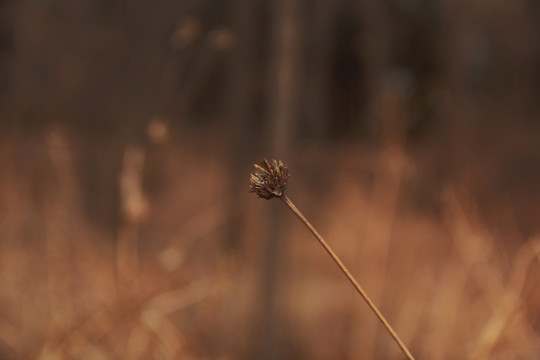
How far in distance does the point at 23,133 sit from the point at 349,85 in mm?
966

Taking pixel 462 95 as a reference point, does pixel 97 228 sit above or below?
above

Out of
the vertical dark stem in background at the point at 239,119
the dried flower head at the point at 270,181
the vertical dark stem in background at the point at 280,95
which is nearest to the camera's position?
the dried flower head at the point at 270,181

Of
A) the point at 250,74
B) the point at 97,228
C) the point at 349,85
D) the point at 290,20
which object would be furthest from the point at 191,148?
the point at 290,20

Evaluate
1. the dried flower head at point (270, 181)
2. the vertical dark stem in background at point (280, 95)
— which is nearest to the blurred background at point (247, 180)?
the vertical dark stem in background at point (280, 95)

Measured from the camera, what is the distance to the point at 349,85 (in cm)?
155

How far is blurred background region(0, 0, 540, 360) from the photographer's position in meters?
0.91

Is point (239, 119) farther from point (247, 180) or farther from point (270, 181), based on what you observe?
point (270, 181)

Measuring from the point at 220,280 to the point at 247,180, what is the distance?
1.02 ft

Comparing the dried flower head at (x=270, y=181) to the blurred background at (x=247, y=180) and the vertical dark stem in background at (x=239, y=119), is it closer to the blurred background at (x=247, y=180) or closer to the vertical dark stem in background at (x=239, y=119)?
the blurred background at (x=247, y=180)

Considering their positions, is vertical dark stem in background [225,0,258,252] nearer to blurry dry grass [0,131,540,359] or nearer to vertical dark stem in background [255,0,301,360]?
blurry dry grass [0,131,540,359]

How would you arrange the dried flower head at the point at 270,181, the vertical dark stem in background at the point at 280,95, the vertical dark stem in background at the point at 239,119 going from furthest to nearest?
1. the vertical dark stem in background at the point at 239,119
2. the vertical dark stem in background at the point at 280,95
3. the dried flower head at the point at 270,181

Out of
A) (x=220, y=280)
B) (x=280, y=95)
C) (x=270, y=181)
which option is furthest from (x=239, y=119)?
(x=270, y=181)

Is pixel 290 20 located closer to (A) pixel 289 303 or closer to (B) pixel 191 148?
(A) pixel 289 303

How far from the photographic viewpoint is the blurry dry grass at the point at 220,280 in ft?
2.92
